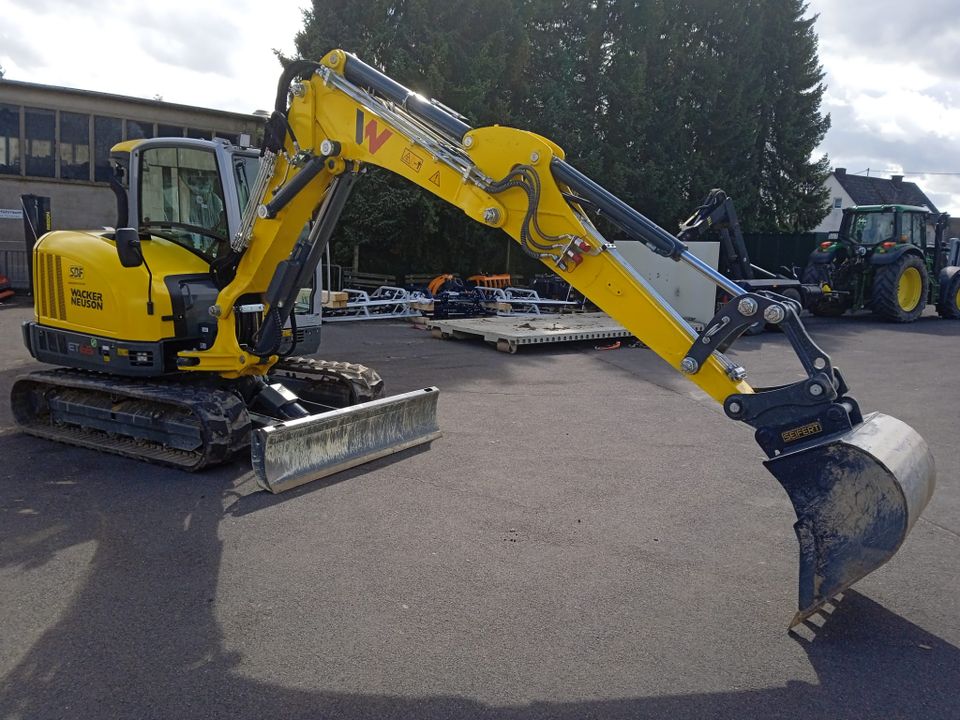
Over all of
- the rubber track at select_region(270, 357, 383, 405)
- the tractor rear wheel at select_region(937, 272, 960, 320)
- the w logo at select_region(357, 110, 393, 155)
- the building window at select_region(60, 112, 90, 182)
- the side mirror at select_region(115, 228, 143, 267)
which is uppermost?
the building window at select_region(60, 112, 90, 182)

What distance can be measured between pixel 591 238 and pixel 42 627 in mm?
3471

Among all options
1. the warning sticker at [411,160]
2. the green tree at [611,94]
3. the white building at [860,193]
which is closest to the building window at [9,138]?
the green tree at [611,94]

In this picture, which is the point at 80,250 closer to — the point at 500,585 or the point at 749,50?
the point at 500,585

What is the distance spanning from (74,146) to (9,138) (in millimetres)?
1378

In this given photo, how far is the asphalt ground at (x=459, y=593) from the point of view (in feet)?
11.3

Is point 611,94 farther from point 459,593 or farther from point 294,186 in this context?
point 459,593

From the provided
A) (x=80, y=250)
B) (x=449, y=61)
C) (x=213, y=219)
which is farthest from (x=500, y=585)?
(x=449, y=61)

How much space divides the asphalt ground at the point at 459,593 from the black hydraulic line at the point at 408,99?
8.54 feet

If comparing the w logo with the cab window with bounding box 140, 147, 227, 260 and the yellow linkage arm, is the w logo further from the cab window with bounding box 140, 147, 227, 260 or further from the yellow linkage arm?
the cab window with bounding box 140, 147, 227, 260

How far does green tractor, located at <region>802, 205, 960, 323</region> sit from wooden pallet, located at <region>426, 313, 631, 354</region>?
741cm

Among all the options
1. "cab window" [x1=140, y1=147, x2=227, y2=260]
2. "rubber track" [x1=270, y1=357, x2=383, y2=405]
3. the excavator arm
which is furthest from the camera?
"rubber track" [x1=270, y1=357, x2=383, y2=405]

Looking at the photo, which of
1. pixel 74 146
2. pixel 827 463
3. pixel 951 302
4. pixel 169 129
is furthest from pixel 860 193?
pixel 827 463

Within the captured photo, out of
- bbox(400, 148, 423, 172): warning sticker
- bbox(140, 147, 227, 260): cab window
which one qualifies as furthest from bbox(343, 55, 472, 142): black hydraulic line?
bbox(140, 147, 227, 260): cab window

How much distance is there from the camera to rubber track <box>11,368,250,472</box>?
20.5 ft
